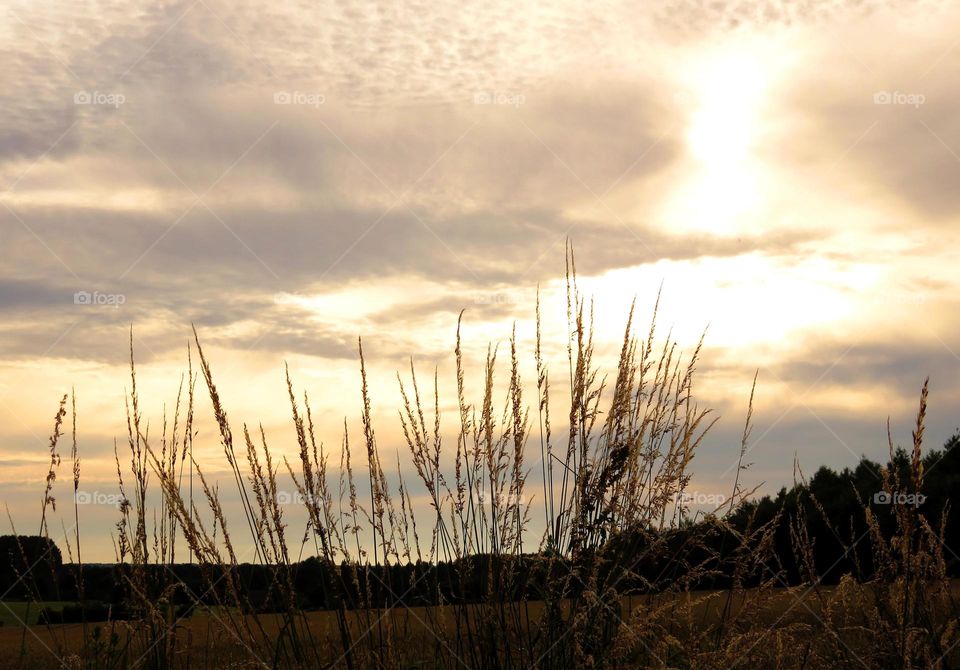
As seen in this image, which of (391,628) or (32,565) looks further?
(32,565)

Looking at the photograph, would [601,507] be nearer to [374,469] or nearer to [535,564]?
[535,564]

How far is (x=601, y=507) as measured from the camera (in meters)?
3.28

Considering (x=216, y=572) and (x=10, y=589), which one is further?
(x=10, y=589)

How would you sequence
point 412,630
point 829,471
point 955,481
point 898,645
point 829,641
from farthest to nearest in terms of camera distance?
point 829,471, point 955,481, point 412,630, point 829,641, point 898,645

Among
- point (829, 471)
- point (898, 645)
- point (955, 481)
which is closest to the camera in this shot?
point (898, 645)

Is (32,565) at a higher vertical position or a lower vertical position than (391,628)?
higher

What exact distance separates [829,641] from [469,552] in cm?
179

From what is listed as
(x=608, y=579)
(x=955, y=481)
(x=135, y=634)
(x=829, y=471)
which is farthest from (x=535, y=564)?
(x=829, y=471)

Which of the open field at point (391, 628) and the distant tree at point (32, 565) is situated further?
the distant tree at point (32, 565)

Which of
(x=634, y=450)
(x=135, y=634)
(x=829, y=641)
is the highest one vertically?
(x=634, y=450)

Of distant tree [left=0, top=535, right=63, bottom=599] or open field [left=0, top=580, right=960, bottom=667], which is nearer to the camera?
open field [left=0, top=580, right=960, bottom=667]

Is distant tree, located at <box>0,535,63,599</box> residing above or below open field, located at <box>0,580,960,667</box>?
above

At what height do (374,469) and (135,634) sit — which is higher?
(374,469)

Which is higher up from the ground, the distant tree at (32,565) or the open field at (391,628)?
the distant tree at (32,565)
